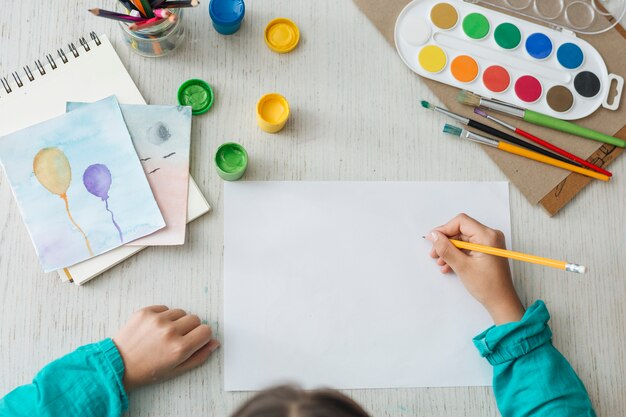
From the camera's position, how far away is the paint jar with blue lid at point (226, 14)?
36.9 inches

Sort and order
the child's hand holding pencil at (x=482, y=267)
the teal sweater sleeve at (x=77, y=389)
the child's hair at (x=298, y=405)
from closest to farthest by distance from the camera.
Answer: the child's hair at (x=298, y=405) < the teal sweater sleeve at (x=77, y=389) < the child's hand holding pencil at (x=482, y=267)

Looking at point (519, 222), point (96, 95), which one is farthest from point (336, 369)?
point (96, 95)

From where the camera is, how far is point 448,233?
93 cm

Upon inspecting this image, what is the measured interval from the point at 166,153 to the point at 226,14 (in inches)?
9.2

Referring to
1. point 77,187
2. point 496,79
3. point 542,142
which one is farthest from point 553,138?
point 77,187

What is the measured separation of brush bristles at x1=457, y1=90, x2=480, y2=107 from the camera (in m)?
0.97

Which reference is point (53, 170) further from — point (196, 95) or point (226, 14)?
point (226, 14)

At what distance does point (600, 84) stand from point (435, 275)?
414 mm

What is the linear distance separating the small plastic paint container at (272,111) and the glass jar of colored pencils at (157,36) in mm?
165

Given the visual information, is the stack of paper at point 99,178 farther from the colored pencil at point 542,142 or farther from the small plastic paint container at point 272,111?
the colored pencil at point 542,142

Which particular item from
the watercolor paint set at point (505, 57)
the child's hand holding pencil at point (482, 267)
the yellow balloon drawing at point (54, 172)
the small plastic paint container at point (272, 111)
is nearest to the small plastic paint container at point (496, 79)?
the watercolor paint set at point (505, 57)

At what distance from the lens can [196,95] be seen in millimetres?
947

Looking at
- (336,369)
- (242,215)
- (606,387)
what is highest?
(242,215)

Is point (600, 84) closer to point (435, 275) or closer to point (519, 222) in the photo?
point (519, 222)
